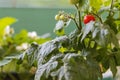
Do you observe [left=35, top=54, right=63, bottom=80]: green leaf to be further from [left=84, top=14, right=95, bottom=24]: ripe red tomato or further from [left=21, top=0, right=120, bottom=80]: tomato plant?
[left=84, top=14, right=95, bottom=24]: ripe red tomato

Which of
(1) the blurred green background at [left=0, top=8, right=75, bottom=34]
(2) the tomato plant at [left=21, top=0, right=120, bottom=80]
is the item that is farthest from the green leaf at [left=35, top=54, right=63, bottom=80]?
(1) the blurred green background at [left=0, top=8, right=75, bottom=34]

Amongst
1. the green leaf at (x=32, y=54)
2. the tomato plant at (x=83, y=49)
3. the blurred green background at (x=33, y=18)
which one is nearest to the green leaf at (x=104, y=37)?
the tomato plant at (x=83, y=49)

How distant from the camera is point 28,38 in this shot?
1516 mm

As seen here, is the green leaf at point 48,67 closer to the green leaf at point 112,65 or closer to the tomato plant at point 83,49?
the tomato plant at point 83,49

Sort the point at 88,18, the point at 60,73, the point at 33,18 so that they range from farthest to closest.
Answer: the point at 33,18
the point at 88,18
the point at 60,73

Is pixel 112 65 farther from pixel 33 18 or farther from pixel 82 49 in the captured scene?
pixel 33 18

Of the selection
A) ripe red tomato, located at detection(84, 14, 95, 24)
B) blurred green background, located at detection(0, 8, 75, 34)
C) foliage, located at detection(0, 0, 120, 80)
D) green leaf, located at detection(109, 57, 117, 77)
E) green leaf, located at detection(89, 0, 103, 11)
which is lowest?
green leaf, located at detection(109, 57, 117, 77)

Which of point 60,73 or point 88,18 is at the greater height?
point 88,18

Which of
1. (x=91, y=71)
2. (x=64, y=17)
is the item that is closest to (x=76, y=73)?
(x=91, y=71)

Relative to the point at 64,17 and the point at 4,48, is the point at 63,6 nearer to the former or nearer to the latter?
the point at 4,48

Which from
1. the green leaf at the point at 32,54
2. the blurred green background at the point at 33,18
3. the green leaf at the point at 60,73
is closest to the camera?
the green leaf at the point at 60,73

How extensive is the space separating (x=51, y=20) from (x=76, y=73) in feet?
5.38

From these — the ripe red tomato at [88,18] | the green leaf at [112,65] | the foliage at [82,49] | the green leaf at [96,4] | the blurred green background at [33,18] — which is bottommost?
the green leaf at [112,65]

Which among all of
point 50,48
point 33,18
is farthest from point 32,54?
point 33,18
